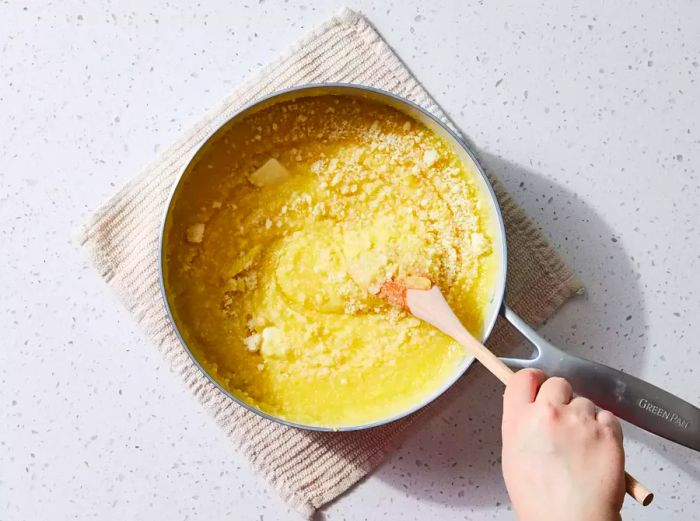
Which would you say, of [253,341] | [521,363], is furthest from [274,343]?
[521,363]

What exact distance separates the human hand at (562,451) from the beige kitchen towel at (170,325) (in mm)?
136

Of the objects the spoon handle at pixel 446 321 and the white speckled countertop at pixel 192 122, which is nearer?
the spoon handle at pixel 446 321

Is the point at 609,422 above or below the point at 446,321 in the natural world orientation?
below

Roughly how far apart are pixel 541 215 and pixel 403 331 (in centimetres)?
21

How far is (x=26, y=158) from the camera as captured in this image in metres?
0.87

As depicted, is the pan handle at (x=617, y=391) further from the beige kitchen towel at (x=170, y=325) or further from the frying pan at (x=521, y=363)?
the beige kitchen towel at (x=170, y=325)

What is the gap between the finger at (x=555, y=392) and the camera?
71cm

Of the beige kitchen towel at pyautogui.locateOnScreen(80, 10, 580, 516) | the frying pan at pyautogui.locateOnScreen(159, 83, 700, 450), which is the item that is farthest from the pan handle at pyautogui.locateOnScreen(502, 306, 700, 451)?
the beige kitchen towel at pyautogui.locateOnScreen(80, 10, 580, 516)

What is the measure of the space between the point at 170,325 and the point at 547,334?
410 mm

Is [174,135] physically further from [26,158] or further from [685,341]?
[685,341]

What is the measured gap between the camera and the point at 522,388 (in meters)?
0.71

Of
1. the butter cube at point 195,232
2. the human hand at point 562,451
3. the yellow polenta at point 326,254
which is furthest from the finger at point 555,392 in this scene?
the butter cube at point 195,232

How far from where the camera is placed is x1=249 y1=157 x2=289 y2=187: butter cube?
2.62 feet

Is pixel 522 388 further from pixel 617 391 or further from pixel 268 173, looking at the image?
pixel 268 173
